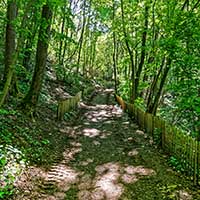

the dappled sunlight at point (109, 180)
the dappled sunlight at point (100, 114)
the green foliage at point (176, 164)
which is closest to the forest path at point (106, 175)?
the dappled sunlight at point (109, 180)

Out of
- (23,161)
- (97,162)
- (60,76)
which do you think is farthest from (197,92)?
(60,76)

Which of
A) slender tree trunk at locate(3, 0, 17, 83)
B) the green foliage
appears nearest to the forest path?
the green foliage

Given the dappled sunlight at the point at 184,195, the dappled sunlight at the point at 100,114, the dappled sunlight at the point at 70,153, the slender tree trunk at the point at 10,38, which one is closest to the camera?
the dappled sunlight at the point at 184,195

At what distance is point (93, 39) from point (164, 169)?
37132 mm

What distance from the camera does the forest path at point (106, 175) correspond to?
21.0ft

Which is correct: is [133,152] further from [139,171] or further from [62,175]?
[62,175]

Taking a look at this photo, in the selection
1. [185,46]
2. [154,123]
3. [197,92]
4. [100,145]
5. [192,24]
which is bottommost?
[100,145]

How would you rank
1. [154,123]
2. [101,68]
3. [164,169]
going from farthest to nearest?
[101,68] → [154,123] → [164,169]

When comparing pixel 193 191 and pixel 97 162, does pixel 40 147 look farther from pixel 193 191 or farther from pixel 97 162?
pixel 193 191

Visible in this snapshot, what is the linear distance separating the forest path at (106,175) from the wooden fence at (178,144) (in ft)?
1.18

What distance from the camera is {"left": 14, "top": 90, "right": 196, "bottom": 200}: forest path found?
6.40 meters

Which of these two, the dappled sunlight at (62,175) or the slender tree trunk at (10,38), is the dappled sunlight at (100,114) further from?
the dappled sunlight at (62,175)

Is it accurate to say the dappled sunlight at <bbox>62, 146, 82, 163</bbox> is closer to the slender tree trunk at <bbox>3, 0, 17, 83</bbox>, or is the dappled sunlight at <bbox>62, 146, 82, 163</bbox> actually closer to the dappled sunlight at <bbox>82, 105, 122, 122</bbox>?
the slender tree trunk at <bbox>3, 0, 17, 83</bbox>

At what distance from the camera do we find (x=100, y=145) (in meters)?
10.8
